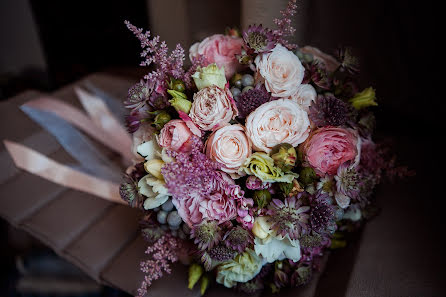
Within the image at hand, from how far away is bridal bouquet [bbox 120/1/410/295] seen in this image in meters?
0.59

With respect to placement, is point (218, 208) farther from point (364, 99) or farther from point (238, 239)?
point (364, 99)

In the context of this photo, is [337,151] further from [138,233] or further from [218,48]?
[138,233]

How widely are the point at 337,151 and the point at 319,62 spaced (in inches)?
8.1

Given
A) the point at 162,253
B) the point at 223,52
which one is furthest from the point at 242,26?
the point at 162,253

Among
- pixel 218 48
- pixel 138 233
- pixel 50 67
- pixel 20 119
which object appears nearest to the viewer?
pixel 218 48

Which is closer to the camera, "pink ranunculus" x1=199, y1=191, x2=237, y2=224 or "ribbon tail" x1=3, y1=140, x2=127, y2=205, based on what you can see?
"pink ranunculus" x1=199, y1=191, x2=237, y2=224

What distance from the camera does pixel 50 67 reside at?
1.70 metres

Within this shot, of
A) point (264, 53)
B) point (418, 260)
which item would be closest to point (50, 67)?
point (264, 53)

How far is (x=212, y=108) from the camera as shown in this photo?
0.58 m

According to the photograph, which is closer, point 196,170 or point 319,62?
point 196,170

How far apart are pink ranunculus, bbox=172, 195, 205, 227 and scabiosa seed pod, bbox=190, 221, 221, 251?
0.02 m

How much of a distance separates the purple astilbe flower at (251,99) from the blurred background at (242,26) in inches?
9.1

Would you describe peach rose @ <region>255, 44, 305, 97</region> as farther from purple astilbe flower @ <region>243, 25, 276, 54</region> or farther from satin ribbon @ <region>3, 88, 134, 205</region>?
satin ribbon @ <region>3, 88, 134, 205</region>

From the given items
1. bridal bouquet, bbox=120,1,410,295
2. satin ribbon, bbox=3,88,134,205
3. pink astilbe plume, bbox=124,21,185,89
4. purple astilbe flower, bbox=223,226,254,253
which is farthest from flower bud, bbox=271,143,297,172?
satin ribbon, bbox=3,88,134,205
